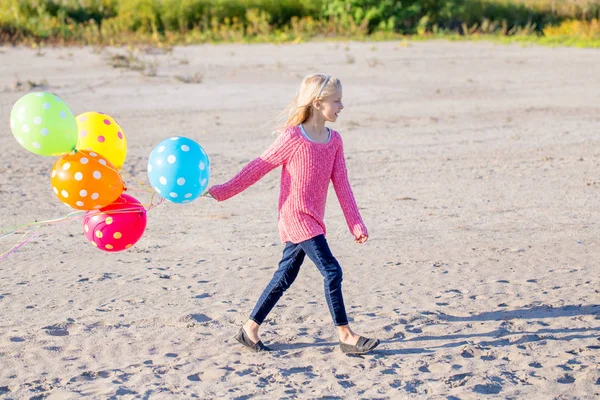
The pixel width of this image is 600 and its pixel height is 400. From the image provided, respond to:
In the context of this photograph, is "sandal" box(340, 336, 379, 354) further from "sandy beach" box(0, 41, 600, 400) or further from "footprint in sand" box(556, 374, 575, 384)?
"footprint in sand" box(556, 374, 575, 384)

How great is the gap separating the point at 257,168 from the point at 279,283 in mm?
641

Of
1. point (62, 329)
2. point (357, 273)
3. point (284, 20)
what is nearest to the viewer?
point (62, 329)

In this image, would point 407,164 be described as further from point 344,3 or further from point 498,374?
point 344,3

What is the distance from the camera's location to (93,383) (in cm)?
452

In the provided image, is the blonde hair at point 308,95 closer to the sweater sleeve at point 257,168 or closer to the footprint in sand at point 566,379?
the sweater sleeve at point 257,168

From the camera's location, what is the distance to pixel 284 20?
26.7m

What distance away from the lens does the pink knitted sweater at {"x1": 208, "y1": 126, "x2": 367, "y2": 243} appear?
4730 mm

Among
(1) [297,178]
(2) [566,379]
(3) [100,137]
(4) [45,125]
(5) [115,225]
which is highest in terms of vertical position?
(4) [45,125]

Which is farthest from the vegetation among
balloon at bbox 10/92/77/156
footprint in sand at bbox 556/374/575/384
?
footprint in sand at bbox 556/374/575/384

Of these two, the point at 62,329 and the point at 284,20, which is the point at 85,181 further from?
the point at 284,20

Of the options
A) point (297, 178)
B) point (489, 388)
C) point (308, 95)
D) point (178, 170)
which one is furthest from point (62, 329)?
point (489, 388)

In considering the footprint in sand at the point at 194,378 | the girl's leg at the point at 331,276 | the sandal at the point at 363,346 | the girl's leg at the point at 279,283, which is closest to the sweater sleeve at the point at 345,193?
the girl's leg at the point at 331,276

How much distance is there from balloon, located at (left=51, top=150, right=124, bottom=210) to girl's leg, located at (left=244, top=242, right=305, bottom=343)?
96cm

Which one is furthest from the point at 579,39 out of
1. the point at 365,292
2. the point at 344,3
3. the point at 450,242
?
the point at 365,292
